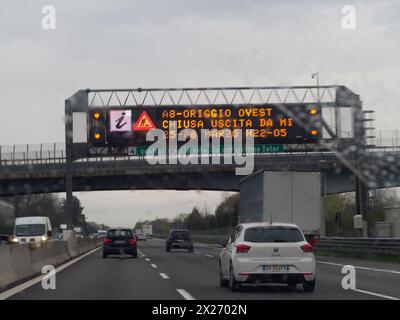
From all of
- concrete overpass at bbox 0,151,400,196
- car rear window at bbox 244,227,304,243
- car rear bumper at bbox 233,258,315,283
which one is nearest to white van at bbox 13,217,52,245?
concrete overpass at bbox 0,151,400,196

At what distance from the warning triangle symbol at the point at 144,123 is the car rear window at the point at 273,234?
26120mm

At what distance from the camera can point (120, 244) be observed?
34.5 metres

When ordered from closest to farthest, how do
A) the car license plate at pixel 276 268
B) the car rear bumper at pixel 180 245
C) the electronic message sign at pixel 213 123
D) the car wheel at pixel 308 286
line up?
the car license plate at pixel 276 268 < the car wheel at pixel 308 286 < the electronic message sign at pixel 213 123 < the car rear bumper at pixel 180 245

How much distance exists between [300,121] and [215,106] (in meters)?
4.92

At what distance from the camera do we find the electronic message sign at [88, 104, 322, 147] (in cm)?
4181

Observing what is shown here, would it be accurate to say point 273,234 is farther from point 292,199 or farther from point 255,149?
point 255,149

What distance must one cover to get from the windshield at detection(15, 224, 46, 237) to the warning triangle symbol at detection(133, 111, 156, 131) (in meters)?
7.85

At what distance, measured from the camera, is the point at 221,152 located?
140 feet

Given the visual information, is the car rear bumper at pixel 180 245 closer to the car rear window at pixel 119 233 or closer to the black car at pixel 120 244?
the car rear window at pixel 119 233

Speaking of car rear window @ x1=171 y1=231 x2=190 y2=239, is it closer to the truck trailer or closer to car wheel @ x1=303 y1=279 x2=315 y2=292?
the truck trailer

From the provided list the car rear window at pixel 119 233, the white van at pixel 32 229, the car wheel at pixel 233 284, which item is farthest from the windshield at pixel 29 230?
the car wheel at pixel 233 284

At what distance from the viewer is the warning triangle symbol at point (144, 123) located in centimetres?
4191

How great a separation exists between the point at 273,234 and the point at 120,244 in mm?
19297
